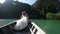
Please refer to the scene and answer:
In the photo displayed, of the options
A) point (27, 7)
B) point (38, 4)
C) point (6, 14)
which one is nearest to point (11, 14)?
point (6, 14)

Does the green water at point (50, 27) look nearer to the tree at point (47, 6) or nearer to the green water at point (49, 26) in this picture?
the green water at point (49, 26)

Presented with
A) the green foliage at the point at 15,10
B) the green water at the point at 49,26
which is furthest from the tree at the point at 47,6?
the green water at the point at 49,26

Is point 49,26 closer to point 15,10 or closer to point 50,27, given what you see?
point 50,27

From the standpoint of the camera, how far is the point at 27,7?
36.1 m

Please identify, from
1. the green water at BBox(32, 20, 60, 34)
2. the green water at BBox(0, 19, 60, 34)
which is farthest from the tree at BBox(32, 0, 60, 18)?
the green water at BBox(32, 20, 60, 34)

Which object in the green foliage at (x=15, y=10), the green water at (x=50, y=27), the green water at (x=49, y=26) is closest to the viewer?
the green water at (x=50, y=27)

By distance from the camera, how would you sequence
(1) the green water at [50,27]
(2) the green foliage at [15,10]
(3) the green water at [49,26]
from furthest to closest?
(2) the green foliage at [15,10]
(3) the green water at [49,26]
(1) the green water at [50,27]

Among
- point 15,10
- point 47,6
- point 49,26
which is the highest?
point 47,6

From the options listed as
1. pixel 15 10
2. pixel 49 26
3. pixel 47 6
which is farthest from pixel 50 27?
pixel 15 10

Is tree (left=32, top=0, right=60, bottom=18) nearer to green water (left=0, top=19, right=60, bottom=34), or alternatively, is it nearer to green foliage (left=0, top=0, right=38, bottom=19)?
green foliage (left=0, top=0, right=38, bottom=19)

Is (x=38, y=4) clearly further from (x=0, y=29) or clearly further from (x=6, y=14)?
(x=0, y=29)

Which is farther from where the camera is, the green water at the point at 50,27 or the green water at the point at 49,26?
the green water at the point at 49,26

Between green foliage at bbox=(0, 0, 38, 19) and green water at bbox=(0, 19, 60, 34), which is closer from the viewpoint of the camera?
green water at bbox=(0, 19, 60, 34)

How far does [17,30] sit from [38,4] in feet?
107
